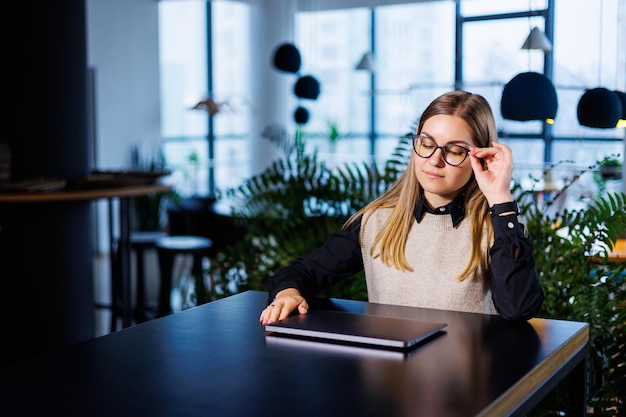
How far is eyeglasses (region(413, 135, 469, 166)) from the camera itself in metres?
2.10

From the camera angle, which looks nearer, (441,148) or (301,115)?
(441,148)

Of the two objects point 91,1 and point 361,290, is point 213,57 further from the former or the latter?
point 361,290

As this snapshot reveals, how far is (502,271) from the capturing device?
2.04m

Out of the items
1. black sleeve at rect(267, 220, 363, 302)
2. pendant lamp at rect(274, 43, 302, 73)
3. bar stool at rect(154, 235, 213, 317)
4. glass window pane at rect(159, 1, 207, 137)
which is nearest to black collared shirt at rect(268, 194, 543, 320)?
black sleeve at rect(267, 220, 363, 302)

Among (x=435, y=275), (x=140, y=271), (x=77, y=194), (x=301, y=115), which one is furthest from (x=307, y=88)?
(x=435, y=275)

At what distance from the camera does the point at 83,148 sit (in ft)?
16.1

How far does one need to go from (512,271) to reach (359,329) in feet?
Answer: 1.58

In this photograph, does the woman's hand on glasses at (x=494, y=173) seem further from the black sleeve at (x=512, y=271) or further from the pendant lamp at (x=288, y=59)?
the pendant lamp at (x=288, y=59)

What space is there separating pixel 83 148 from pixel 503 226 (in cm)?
337

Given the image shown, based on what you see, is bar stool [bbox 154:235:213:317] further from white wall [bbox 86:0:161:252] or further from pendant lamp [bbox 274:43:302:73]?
white wall [bbox 86:0:161:252]

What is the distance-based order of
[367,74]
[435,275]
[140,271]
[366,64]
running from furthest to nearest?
[367,74] < [366,64] < [140,271] < [435,275]

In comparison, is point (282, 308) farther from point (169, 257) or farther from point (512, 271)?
point (169, 257)

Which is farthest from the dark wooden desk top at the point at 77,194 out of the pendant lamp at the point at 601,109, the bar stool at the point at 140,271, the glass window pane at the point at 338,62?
the glass window pane at the point at 338,62

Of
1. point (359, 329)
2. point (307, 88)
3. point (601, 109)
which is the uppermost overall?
point (307, 88)
